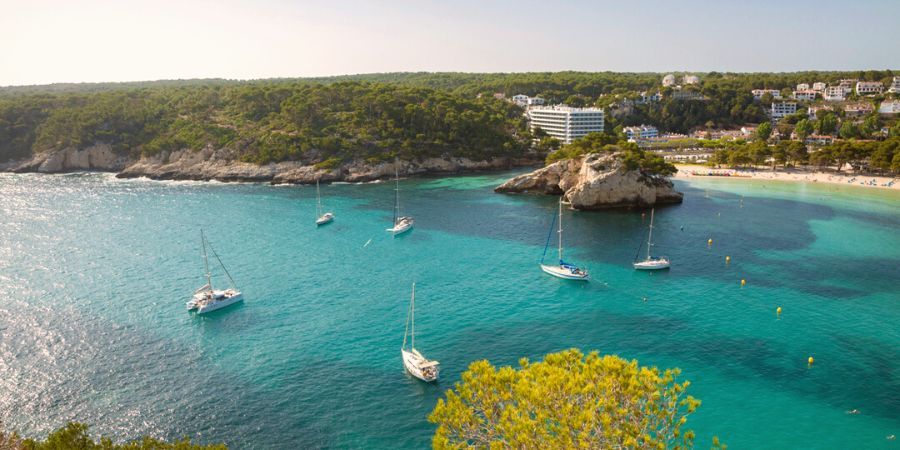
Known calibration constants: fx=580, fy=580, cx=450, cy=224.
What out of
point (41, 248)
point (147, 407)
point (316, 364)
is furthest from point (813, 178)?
point (41, 248)

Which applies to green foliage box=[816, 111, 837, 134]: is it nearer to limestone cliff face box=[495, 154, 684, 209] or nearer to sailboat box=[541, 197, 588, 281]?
limestone cliff face box=[495, 154, 684, 209]

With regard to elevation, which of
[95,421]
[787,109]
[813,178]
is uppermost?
[787,109]

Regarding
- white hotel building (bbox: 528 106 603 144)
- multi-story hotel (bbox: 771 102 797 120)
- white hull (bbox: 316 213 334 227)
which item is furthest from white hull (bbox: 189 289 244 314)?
multi-story hotel (bbox: 771 102 797 120)

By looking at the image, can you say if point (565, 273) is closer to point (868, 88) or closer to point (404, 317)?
point (404, 317)

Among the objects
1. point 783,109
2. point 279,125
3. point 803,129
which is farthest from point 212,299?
point 783,109

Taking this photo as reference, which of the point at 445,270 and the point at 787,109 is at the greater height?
the point at 787,109

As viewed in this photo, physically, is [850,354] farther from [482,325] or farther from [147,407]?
[147,407]

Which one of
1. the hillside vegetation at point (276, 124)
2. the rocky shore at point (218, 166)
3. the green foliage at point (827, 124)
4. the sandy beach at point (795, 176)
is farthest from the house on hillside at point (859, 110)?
the rocky shore at point (218, 166)
